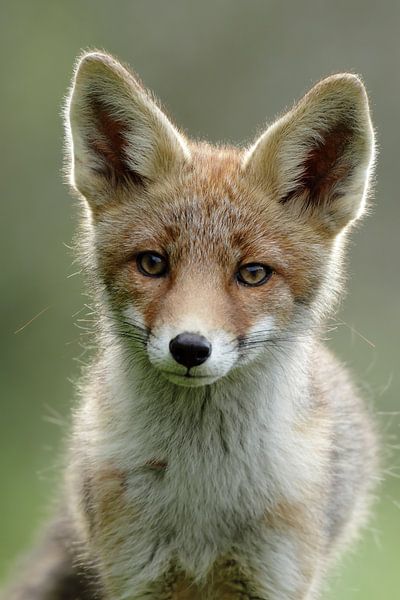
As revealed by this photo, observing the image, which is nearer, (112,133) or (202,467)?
(202,467)

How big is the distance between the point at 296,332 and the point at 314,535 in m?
1.11

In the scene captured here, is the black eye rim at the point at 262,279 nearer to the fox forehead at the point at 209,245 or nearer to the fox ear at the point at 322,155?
the fox forehead at the point at 209,245

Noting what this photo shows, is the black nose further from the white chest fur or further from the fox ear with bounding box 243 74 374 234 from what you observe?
the fox ear with bounding box 243 74 374 234

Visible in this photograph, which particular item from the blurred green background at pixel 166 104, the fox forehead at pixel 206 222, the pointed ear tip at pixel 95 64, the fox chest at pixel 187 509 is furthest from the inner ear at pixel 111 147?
the blurred green background at pixel 166 104

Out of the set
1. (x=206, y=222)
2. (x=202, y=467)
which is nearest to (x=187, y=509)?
(x=202, y=467)

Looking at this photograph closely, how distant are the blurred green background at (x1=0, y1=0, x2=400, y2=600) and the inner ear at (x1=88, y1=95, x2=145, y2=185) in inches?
259

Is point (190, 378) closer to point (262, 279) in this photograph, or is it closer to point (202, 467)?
point (262, 279)

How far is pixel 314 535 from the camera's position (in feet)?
19.7

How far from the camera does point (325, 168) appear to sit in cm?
606

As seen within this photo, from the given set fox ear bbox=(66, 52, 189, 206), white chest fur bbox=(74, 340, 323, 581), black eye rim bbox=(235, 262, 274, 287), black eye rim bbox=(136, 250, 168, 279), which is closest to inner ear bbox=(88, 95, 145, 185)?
fox ear bbox=(66, 52, 189, 206)

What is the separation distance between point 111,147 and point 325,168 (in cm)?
117

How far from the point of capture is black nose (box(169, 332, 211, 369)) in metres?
5.01

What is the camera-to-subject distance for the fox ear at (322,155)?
19.0 feet

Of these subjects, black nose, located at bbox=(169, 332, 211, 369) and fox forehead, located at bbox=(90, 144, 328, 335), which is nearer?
black nose, located at bbox=(169, 332, 211, 369)
